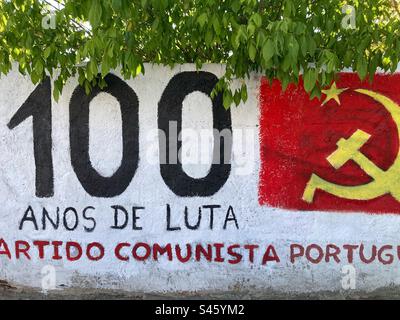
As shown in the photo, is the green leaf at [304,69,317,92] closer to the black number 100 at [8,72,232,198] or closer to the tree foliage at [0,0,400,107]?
the tree foliage at [0,0,400,107]

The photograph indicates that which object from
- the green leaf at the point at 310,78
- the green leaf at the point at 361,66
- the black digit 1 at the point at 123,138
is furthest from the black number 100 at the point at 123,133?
the green leaf at the point at 361,66

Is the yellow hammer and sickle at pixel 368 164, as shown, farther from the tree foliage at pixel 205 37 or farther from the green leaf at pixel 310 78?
the green leaf at pixel 310 78

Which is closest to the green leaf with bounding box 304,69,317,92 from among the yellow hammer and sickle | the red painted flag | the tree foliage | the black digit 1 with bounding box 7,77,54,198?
the tree foliage

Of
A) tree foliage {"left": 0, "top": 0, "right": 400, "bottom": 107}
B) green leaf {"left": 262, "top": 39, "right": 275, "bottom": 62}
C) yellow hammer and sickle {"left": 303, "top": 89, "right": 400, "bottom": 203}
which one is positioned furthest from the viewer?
yellow hammer and sickle {"left": 303, "top": 89, "right": 400, "bottom": 203}

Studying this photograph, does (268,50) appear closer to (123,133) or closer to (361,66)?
(361,66)

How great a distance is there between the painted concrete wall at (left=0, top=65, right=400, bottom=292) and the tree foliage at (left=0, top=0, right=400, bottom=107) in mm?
317

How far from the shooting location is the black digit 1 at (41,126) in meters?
4.56

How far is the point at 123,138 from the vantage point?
14.9ft

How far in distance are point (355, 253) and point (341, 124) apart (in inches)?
44.5

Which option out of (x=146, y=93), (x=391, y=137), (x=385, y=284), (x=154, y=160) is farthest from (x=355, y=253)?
(x=146, y=93)

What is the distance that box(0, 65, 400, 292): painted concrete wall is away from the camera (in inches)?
179

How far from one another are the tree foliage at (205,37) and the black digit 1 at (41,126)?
28cm

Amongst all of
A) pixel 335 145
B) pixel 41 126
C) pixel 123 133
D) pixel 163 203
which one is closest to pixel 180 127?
pixel 123 133

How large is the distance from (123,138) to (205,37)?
52.7 inches
